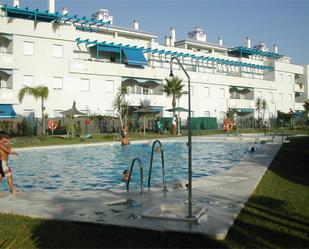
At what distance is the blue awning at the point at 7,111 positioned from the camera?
3428 cm

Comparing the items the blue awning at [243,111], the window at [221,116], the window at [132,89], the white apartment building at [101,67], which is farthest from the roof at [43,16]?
the blue awning at [243,111]

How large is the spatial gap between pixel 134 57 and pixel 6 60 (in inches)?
568

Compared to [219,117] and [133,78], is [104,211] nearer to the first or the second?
[133,78]

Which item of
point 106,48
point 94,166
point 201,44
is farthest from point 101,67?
point 201,44

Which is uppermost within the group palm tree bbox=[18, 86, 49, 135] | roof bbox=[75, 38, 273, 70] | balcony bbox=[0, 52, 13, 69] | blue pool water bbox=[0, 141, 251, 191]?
roof bbox=[75, 38, 273, 70]

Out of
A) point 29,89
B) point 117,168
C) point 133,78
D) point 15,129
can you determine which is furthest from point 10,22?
point 117,168

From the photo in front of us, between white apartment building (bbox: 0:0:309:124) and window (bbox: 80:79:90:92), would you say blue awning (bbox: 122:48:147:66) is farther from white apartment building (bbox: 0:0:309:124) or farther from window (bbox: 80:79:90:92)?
window (bbox: 80:79:90:92)

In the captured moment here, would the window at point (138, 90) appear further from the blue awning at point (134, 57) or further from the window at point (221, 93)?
the window at point (221, 93)

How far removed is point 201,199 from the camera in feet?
26.8

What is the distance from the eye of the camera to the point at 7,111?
1363 inches

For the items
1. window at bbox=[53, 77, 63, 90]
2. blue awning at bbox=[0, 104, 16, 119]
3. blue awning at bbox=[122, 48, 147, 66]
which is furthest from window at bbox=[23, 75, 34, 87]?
blue awning at bbox=[122, 48, 147, 66]

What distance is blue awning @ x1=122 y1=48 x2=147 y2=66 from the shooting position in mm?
43875

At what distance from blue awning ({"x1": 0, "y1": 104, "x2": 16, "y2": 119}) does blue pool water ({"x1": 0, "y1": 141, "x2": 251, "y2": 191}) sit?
465 inches

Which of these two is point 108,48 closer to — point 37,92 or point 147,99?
point 147,99
